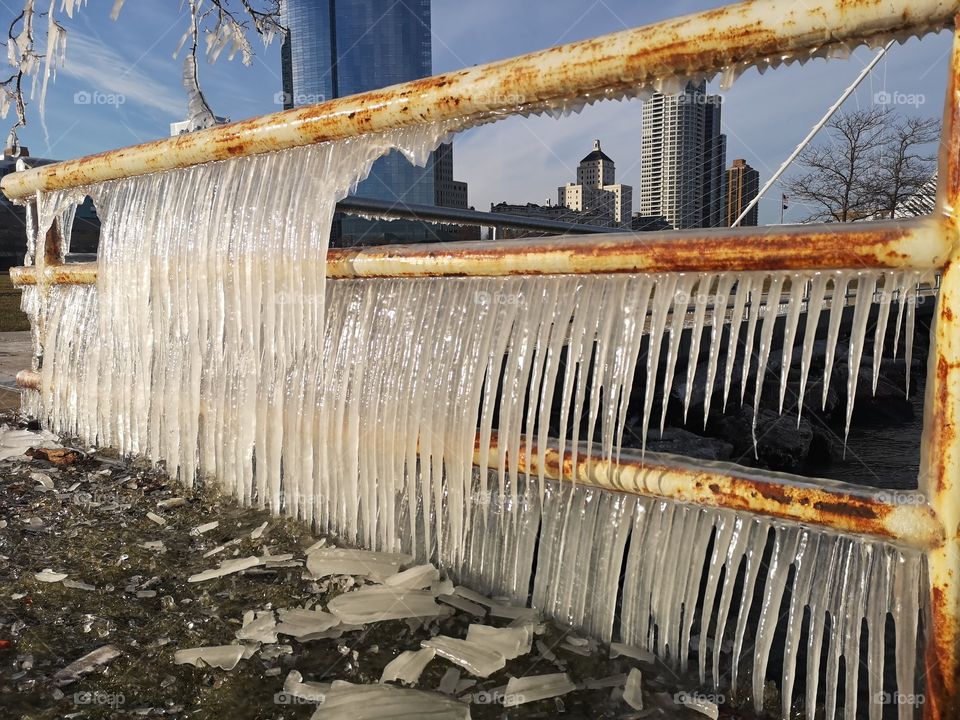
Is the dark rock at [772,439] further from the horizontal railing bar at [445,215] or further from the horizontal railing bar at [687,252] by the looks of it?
the horizontal railing bar at [687,252]

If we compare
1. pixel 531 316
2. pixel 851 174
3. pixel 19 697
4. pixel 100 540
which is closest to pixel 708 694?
pixel 531 316

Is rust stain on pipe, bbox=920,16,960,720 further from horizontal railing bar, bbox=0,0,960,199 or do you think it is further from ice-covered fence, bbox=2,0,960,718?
horizontal railing bar, bbox=0,0,960,199

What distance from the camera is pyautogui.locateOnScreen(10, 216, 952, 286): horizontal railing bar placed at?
3.59ft

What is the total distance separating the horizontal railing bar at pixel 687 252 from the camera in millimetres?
1095

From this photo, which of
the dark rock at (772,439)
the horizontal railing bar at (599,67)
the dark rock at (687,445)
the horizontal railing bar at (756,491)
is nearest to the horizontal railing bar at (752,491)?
the horizontal railing bar at (756,491)

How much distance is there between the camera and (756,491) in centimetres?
126

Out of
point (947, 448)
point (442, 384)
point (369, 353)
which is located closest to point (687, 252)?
point (947, 448)

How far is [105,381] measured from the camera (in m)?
2.83

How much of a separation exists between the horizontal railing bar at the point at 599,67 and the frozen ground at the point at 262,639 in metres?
1.13

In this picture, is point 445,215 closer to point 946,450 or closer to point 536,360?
point 536,360

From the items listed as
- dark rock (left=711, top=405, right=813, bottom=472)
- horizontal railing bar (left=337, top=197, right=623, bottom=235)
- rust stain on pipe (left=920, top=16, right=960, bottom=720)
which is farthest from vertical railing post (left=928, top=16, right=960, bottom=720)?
dark rock (left=711, top=405, right=813, bottom=472)

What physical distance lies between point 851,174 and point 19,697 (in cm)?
2321

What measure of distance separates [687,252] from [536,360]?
0.45m

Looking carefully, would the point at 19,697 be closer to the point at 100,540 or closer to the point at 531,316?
the point at 100,540
